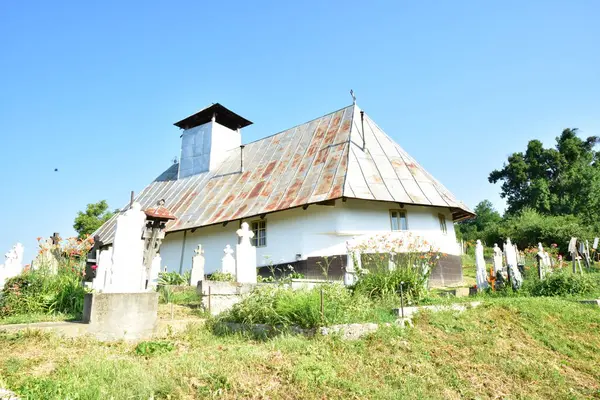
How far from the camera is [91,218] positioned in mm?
34406

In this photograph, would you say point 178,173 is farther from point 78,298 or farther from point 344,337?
point 344,337

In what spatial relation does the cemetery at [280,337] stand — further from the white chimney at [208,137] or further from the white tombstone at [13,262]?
the white chimney at [208,137]

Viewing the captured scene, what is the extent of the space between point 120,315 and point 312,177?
1075 cm

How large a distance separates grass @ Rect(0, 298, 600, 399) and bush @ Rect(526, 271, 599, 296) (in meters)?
4.02

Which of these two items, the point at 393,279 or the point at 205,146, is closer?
the point at 393,279

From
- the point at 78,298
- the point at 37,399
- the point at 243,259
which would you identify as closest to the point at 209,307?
the point at 243,259

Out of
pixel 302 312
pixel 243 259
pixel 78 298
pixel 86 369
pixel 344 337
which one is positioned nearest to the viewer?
pixel 86 369

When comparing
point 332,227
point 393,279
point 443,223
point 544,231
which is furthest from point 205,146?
point 544,231

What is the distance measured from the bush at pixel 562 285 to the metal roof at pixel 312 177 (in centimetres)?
514

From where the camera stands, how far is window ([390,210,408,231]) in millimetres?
16000

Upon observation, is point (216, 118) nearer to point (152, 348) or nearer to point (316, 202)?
point (316, 202)

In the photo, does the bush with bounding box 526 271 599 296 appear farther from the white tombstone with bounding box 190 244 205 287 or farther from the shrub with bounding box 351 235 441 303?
the white tombstone with bounding box 190 244 205 287

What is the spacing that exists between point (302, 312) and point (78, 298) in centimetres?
479

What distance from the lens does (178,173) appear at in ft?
85.6
